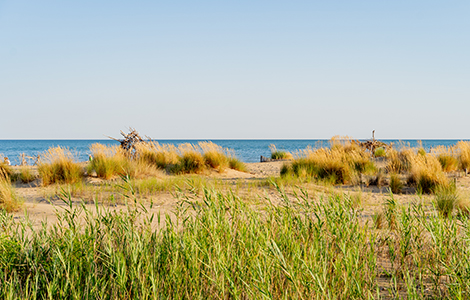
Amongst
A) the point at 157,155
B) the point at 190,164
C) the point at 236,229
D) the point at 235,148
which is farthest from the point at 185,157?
the point at 235,148

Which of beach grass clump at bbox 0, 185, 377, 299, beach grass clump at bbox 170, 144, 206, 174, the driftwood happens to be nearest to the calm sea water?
the driftwood

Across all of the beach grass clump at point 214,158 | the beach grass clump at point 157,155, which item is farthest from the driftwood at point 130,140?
the beach grass clump at point 214,158

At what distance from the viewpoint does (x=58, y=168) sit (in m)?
9.85

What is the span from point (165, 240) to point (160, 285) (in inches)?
15.2

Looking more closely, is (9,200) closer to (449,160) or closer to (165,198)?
(165,198)

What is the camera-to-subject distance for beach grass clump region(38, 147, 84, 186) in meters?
9.59

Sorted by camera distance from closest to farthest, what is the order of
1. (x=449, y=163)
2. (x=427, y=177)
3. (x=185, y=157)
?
(x=427, y=177) → (x=185, y=157) → (x=449, y=163)

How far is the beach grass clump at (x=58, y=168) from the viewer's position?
9.59 meters

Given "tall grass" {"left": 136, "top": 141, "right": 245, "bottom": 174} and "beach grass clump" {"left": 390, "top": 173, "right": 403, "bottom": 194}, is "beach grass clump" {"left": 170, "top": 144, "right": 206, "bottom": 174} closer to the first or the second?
"tall grass" {"left": 136, "top": 141, "right": 245, "bottom": 174}

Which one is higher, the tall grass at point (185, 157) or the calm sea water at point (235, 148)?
the tall grass at point (185, 157)

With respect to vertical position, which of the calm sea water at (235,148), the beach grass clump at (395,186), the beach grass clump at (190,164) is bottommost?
the calm sea water at (235,148)

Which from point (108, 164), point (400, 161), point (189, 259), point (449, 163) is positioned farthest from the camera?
point (449, 163)

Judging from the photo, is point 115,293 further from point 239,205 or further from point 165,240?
point 239,205

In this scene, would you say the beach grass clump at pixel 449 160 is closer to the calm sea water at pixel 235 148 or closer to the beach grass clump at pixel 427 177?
the calm sea water at pixel 235 148
